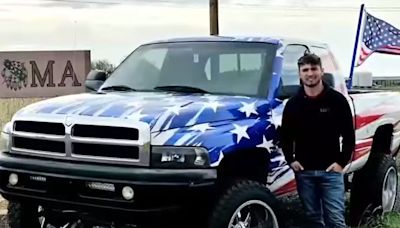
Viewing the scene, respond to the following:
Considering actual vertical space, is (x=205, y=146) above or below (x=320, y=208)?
above

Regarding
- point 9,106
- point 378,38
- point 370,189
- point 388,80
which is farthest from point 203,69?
point 388,80

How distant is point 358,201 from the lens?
7.73m

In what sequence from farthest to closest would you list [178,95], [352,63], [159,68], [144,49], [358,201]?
[352,63]
[358,201]
[144,49]
[159,68]
[178,95]

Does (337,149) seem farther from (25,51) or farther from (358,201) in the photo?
(25,51)

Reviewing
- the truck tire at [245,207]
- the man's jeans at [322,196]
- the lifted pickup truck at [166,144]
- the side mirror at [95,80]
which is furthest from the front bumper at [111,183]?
the side mirror at [95,80]

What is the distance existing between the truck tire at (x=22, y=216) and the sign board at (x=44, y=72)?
1221 cm

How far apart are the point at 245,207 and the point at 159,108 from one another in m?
0.99

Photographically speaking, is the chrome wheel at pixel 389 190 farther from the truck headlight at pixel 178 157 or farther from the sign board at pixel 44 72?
the sign board at pixel 44 72

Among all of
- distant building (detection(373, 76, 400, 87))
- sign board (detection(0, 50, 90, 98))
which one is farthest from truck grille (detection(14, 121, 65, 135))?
distant building (detection(373, 76, 400, 87))

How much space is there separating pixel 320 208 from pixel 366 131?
73.3 inches

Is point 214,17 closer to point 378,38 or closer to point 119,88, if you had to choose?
point 378,38

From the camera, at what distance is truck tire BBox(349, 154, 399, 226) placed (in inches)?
300

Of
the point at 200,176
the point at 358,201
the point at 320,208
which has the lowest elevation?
the point at 358,201

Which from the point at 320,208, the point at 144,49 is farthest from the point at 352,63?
the point at 320,208
